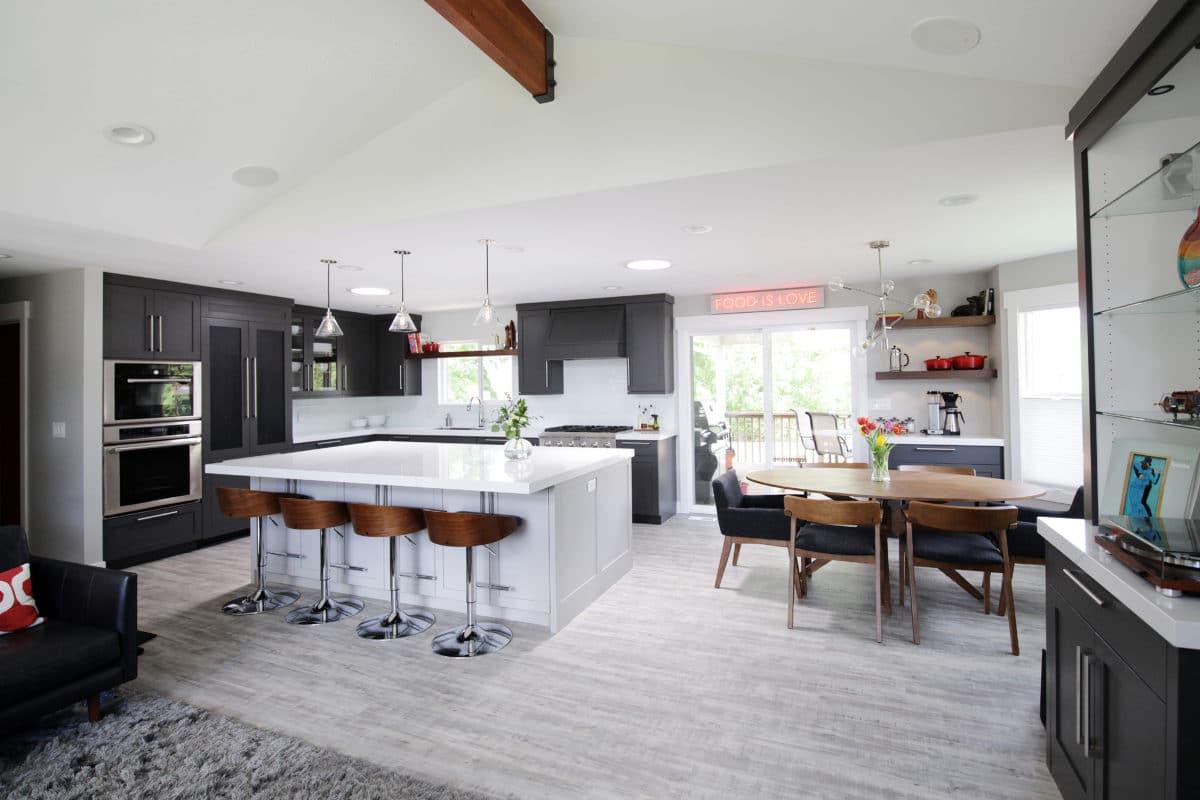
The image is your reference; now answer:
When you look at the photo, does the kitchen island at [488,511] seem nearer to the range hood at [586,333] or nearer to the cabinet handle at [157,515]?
the cabinet handle at [157,515]

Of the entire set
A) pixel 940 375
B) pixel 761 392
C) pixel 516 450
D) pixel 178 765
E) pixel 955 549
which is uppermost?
pixel 940 375

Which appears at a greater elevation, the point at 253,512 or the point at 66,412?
the point at 66,412

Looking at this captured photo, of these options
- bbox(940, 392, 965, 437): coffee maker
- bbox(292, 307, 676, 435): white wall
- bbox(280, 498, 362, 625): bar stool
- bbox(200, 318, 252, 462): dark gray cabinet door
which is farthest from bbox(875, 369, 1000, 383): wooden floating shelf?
bbox(200, 318, 252, 462): dark gray cabinet door

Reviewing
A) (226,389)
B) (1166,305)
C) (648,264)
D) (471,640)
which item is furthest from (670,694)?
(226,389)

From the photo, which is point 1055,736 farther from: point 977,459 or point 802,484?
point 977,459

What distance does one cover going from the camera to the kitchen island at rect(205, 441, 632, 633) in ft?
11.5

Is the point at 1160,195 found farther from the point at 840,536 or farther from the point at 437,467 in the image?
the point at 437,467

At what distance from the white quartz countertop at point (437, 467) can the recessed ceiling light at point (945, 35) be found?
2428mm

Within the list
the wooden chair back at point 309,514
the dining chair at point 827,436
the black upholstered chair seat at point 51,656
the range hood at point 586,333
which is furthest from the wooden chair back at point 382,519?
the dining chair at point 827,436

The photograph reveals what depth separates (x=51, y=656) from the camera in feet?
7.76

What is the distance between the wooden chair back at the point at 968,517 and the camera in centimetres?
314

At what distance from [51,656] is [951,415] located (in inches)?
244

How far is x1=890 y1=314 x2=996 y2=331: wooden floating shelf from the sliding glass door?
49 centimetres

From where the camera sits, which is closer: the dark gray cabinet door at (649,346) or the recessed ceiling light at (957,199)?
the recessed ceiling light at (957,199)
